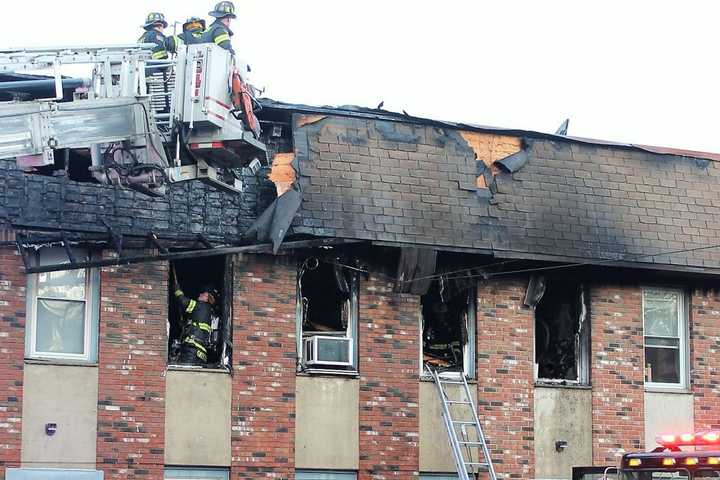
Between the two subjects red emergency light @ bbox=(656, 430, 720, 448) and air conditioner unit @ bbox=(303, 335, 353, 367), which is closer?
red emergency light @ bbox=(656, 430, 720, 448)

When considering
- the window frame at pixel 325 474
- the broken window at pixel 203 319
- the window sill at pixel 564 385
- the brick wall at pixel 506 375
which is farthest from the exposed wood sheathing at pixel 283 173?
the window sill at pixel 564 385

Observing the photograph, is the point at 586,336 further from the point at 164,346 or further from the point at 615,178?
the point at 164,346

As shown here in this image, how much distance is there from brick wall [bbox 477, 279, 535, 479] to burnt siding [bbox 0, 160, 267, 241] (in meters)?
3.62

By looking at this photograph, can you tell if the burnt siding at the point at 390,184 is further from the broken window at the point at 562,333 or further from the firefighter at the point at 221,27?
the firefighter at the point at 221,27

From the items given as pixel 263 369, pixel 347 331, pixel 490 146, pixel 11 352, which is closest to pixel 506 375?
pixel 347 331

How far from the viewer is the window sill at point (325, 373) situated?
1911 centimetres

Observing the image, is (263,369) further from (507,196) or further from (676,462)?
(676,462)

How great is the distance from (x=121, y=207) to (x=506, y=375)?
5.81m

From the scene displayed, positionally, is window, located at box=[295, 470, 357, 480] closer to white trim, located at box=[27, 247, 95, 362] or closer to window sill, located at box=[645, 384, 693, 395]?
white trim, located at box=[27, 247, 95, 362]

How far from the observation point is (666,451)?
15.5m

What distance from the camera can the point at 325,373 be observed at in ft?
63.0

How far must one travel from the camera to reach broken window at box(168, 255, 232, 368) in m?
18.7

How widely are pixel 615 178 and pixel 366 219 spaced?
394 centimetres

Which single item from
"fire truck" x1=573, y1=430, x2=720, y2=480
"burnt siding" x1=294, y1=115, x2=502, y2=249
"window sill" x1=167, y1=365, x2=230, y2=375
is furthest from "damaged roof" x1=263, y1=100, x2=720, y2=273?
"fire truck" x1=573, y1=430, x2=720, y2=480
